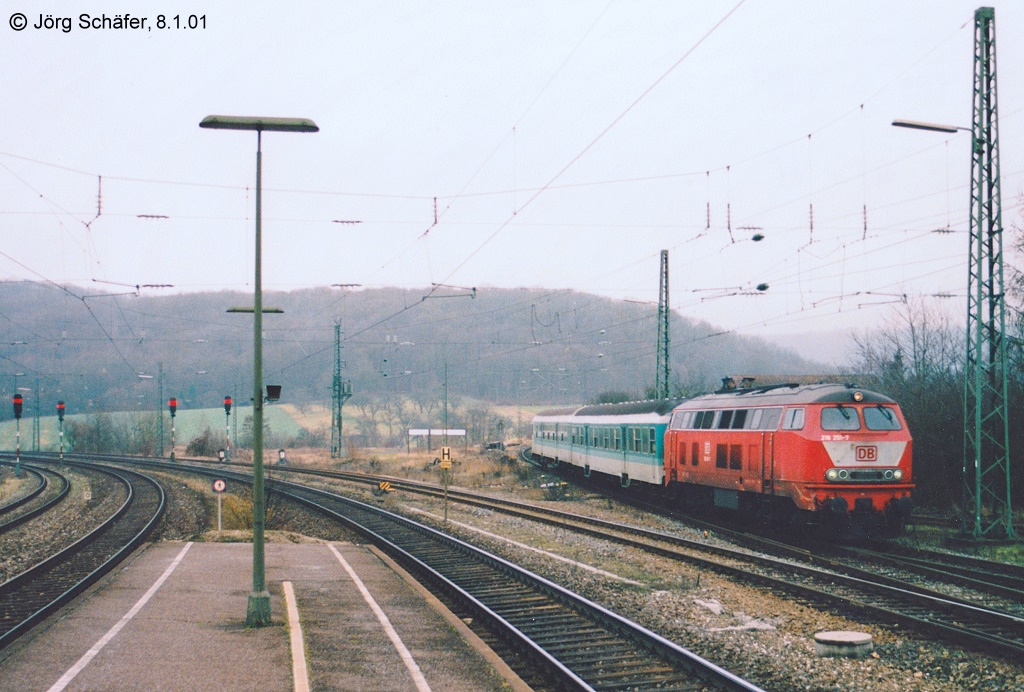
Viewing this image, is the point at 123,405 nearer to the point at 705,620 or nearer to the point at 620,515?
the point at 620,515

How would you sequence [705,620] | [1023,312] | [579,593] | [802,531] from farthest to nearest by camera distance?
[1023,312] → [802,531] → [579,593] → [705,620]

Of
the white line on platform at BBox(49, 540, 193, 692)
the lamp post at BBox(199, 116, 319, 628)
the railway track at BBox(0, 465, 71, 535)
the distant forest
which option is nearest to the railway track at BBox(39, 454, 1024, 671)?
the lamp post at BBox(199, 116, 319, 628)

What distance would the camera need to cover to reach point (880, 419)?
63.8 ft

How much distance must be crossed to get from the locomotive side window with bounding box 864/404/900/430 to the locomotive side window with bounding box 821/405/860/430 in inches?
12.1

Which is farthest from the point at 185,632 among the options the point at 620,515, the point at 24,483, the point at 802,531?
the point at 24,483

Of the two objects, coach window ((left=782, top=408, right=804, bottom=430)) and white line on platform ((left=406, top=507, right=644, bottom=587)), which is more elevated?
coach window ((left=782, top=408, right=804, bottom=430))

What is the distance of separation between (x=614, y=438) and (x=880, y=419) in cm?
1595

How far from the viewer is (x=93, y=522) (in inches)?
1168

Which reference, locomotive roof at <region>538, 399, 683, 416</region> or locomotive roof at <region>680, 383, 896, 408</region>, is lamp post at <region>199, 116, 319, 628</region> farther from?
locomotive roof at <region>538, 399, 683, 416</region>

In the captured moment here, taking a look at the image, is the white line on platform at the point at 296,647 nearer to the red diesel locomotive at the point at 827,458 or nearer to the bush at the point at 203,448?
the red diesel locomotive at the point at 827,458

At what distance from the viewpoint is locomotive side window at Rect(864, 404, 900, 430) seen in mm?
19297

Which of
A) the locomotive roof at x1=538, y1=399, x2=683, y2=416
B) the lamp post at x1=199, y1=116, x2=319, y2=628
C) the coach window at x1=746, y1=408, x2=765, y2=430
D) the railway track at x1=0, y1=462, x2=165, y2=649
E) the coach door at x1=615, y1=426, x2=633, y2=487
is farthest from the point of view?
the coach door at x1=615, y1=426, x2=633, y2=487

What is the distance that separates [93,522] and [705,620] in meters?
23.7

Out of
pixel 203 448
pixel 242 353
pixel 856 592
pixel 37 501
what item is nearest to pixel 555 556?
pixel 856 592
